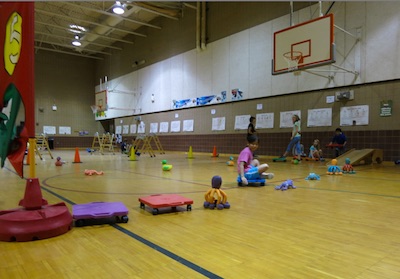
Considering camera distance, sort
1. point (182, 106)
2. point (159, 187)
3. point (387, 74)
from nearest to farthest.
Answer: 1. point (159, 187)
2. point (387, 74)
3. point (182, 106)

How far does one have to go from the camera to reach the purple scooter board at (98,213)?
2.13 m

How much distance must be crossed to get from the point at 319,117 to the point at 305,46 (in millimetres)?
2375

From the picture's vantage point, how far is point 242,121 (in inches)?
445

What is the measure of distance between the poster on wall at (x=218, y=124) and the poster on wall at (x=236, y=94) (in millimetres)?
1043

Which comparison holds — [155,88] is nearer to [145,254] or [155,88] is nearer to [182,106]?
[182,106]

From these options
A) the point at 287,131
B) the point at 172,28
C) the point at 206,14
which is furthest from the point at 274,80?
the point at 172,28

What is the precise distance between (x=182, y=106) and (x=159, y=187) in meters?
10.4

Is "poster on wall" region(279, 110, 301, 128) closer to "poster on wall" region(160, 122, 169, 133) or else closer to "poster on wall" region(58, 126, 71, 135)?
"poster on wall" region(160, 122, 169, 133)

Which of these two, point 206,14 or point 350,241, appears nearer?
point 350,241

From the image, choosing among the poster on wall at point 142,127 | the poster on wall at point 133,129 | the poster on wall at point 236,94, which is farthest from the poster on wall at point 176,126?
the poster on wall at point 133,129

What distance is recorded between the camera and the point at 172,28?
1441cm

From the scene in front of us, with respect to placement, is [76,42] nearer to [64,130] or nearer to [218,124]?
[64,130]

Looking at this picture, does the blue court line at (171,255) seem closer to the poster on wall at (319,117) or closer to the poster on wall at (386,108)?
the poster on wall at (386,108)

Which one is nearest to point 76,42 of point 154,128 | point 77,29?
A: point 77,29
